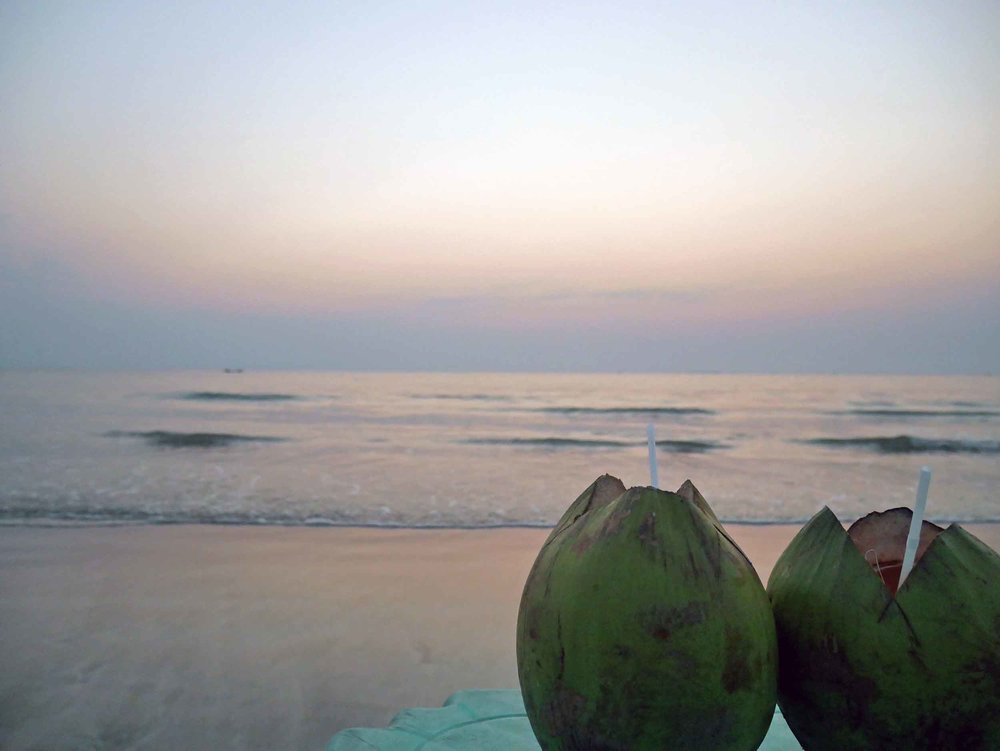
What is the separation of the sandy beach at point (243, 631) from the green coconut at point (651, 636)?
6.35 feet

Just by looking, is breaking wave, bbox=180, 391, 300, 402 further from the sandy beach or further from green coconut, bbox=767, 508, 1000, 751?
green coconut, bbox=767, 508, 1000, 751

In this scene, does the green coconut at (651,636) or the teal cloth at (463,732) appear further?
the teal cloth at (463,732)

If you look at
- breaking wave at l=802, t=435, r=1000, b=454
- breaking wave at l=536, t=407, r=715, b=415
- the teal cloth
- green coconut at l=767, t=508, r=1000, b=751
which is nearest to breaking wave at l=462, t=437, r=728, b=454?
breaking wave at l=802, t=435, r=1000, b=454

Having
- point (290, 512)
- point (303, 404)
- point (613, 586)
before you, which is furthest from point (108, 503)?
point (303, 404)

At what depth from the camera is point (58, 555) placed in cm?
469

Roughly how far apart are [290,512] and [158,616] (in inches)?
99.6

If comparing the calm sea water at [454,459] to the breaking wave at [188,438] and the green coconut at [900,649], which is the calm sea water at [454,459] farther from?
the green coconut at [900,649]

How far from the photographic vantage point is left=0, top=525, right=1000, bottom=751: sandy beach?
259cm

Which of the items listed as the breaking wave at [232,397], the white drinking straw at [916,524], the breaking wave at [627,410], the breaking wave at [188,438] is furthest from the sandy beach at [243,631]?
the breaking wave at [232,397]

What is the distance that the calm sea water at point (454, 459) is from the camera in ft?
20.9

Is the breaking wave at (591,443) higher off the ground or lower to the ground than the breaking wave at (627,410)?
higher

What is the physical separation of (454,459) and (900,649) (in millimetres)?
8519

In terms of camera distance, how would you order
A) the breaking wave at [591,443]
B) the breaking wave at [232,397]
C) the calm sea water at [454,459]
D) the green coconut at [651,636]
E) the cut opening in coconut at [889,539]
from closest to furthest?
the green coconut at [651,636]
the cut opening in coconut at [889,539]
the calm sea water at [454,459]
the breaking wave at [591,443]
the breaking wave at [232,397]

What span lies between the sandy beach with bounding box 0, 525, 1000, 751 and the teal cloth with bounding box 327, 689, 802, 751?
1256mm
